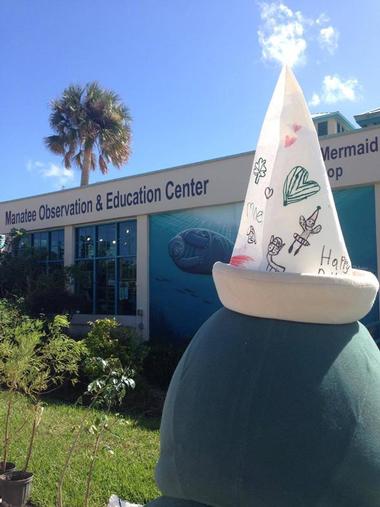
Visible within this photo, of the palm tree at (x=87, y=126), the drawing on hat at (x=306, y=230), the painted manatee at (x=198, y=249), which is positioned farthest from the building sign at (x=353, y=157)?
the palm tree at (x=87, y=126)

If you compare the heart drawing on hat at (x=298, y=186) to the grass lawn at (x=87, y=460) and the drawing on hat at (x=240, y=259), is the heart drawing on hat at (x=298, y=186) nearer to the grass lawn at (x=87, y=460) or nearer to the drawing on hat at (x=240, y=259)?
the drawing on hat at (x=240, y=259)

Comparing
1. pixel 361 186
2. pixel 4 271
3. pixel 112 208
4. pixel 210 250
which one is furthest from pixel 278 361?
pixel 4 271

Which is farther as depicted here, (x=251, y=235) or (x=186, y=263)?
(x=186, y=263)

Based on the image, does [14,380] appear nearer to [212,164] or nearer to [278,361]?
[278,361]

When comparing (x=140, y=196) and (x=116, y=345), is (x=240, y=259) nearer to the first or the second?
(x=116, y=345)

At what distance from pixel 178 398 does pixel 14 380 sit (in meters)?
3.68

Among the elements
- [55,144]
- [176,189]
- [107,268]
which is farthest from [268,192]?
[55,144]

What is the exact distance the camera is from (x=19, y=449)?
21.9ft

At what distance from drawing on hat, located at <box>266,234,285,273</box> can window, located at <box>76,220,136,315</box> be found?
12.2m

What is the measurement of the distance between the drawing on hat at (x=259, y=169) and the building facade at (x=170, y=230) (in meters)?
8.26

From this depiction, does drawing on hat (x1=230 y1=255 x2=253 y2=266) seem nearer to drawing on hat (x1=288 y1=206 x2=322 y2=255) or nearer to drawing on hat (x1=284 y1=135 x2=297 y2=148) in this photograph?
drawing on hat (x1=288 y1=206 x2=322 y2=255)

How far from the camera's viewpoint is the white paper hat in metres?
2.01

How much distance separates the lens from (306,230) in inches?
85.2

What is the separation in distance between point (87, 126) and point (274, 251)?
73.4 feet
